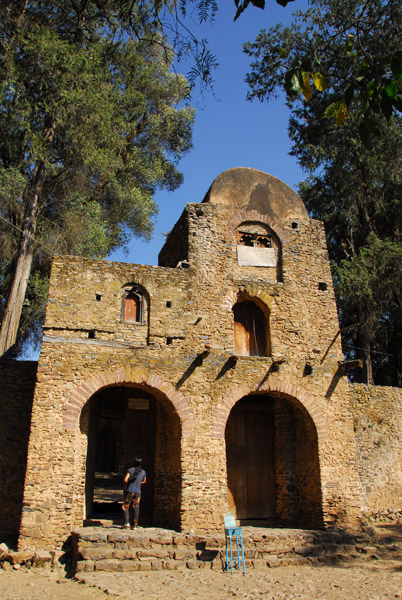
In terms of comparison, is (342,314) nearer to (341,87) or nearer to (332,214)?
(332,214)

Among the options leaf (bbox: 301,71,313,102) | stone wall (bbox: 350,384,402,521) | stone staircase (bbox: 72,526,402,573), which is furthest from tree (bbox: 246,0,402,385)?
leaf (bbox: 301,71,313,102)

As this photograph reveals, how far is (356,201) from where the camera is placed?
20.2 m

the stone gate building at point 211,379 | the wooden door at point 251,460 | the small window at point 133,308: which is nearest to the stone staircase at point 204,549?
the stone gate building at point 211,379

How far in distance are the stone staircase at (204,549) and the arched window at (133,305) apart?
4.52m

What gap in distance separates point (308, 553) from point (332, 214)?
14869 mm

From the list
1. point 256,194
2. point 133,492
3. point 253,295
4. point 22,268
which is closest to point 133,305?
point 253,295

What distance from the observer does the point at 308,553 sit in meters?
9.50

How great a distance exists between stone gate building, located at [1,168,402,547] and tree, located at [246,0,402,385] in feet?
17.9

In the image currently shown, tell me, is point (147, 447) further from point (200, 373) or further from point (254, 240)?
point (254, 240)

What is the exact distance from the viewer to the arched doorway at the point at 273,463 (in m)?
11.4

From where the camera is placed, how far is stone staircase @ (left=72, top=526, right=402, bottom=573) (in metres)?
8.61

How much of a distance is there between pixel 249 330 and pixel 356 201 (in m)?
10.7

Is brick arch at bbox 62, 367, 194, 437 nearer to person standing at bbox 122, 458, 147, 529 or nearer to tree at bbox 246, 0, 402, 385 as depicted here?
person standing at bbox 122, 458, 147, 529

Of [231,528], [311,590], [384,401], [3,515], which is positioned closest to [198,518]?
[231,528]
